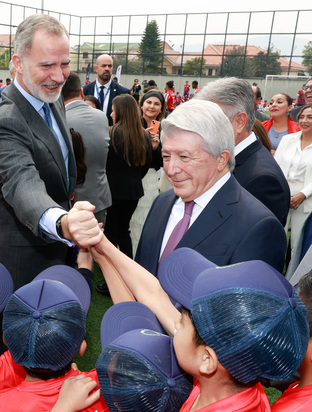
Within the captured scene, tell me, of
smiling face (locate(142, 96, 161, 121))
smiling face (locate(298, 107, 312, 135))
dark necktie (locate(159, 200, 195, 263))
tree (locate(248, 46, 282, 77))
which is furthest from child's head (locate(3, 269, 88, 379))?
tree (locate(248, 46, 282, 77))

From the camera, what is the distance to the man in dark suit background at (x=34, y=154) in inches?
75.2

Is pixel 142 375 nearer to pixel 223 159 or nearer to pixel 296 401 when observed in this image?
pixel 296 401

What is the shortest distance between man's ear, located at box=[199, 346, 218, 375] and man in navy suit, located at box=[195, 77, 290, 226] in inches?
53.1

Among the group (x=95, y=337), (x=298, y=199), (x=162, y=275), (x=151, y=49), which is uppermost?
(x=151, y=49)

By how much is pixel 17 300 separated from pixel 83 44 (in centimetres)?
4049

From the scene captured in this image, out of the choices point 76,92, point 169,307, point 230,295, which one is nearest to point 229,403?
point 230,295

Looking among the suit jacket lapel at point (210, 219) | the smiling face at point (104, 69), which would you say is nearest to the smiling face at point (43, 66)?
the suit jacket lapel at point (210, 219)

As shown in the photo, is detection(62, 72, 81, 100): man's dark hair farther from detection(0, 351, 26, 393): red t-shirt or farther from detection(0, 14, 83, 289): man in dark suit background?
detection(0, 351, 26, 393): red t-shirt

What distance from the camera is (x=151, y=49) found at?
36156 mm

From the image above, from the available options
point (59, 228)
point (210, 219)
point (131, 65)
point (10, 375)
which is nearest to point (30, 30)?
point (59, 228)

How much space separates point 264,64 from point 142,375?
32.7 m

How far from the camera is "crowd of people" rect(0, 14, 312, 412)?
1.02 m

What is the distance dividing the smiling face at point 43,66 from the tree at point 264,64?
3097 centimetres

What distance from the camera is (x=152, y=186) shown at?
203 inches
